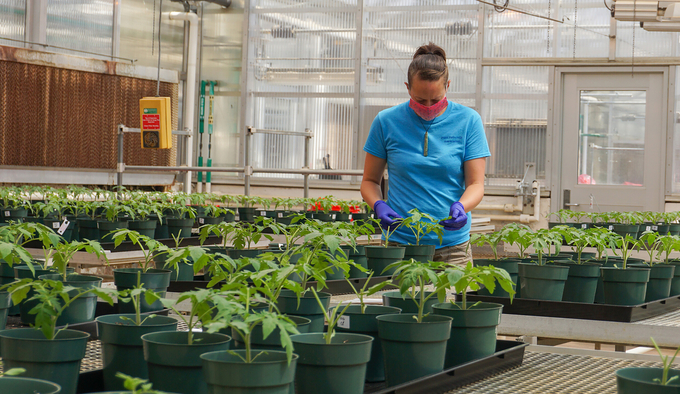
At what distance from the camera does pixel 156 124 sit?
5758mm

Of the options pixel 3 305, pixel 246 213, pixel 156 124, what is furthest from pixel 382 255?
pixel 156 124

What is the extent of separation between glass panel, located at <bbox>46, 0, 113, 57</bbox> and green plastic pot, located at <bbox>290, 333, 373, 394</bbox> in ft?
23.9

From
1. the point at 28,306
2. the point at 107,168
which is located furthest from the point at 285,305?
the point at 107,168

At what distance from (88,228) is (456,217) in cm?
165

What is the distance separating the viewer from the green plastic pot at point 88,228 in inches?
113

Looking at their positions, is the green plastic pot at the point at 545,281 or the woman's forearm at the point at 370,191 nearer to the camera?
the green plastic pot at the point at 545,281

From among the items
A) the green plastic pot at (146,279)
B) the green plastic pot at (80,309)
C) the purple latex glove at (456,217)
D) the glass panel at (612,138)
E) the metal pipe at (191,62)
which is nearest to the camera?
→ the green plastic pot at (80,309)

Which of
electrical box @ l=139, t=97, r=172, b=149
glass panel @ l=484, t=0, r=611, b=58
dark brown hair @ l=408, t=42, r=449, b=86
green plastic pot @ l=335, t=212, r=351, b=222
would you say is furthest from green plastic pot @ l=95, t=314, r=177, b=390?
glass panel @ l=484, t=0, r=611, b=58

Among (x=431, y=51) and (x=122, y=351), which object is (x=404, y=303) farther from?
(x=431, y=51)

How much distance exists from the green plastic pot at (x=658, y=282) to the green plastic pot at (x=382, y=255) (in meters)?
0.60

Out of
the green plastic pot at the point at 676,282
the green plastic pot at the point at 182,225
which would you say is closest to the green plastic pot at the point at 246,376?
the green plastic pot at the point at 676,282

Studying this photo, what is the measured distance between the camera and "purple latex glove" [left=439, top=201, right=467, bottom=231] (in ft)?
6.36

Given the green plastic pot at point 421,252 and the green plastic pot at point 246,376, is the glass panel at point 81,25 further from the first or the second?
the green plastic pot at point 246,376

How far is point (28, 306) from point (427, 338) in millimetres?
717
